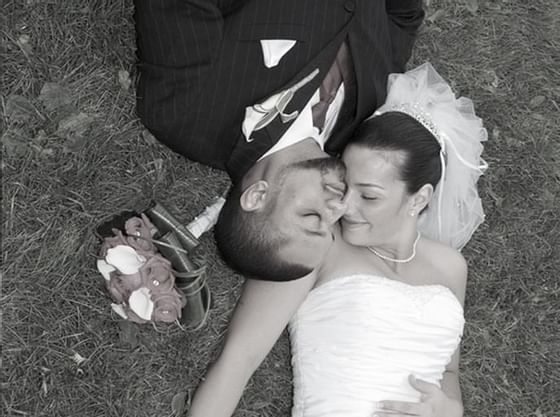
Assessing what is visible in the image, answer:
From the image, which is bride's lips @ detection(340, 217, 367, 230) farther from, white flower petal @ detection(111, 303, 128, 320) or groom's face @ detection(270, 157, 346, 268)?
white flower petal @ detection(111, 303, 128, 320)

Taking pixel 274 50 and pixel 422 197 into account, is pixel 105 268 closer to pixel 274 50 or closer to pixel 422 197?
pixel 274 50

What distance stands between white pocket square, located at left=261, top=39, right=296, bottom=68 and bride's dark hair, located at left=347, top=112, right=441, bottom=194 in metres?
0.59

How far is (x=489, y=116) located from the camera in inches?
186

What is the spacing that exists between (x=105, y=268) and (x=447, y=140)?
185cm

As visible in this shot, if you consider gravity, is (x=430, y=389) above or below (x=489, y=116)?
below

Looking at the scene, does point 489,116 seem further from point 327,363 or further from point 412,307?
point 327,363

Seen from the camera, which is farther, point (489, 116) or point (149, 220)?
point (489, 116)

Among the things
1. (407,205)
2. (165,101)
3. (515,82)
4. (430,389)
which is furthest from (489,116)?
(165,101)

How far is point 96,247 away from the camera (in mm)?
3934

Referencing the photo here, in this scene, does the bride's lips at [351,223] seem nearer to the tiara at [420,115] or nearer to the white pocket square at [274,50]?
the tiara at [420,115]

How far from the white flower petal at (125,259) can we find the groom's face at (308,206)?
68 centimetres

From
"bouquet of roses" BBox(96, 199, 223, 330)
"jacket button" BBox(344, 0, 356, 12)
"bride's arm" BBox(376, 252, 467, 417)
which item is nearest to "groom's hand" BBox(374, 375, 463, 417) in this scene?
"bride's arm" BBox(376, 252, 467, 417)

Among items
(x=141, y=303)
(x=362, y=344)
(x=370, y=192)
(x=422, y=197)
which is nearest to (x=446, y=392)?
(x=362, y=344)

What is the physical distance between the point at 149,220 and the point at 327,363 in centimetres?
116
